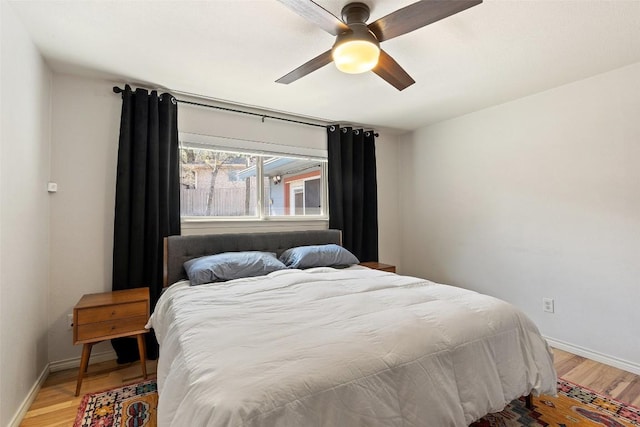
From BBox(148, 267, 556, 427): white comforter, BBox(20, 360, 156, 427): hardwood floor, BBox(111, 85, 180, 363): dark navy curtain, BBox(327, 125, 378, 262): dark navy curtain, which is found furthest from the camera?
BBox(327, 125, 378, 262): dark navy curtain

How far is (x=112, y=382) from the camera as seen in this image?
231 centimetres

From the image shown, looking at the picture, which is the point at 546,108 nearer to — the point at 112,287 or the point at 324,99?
the point at 324,99

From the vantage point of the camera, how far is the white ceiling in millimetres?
1761

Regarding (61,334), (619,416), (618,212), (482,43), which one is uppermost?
Answer: (482,43)

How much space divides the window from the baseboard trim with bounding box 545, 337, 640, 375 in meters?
2.67

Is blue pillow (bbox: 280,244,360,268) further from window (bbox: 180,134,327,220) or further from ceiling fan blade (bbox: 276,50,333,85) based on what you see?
ceiling fan blade (bbox: 276,50,333,85)

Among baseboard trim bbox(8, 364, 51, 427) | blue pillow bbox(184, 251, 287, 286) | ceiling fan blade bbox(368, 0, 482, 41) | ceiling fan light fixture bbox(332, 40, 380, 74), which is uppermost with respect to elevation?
ceiling fan blade bbox(368, 0, 482, 41)

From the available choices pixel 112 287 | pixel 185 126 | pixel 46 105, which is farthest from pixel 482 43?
pixel 112 287

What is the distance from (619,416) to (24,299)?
376 centimetres

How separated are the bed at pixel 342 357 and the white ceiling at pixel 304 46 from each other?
1.68 m

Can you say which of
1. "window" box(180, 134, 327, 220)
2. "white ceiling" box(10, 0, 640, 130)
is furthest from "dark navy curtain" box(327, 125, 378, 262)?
"white ceiling" box(10, 0, 640, 130)

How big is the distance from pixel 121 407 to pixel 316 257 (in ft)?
5.94

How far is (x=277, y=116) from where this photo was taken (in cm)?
353

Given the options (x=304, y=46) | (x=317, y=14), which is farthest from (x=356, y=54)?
(x=304, y=46)
